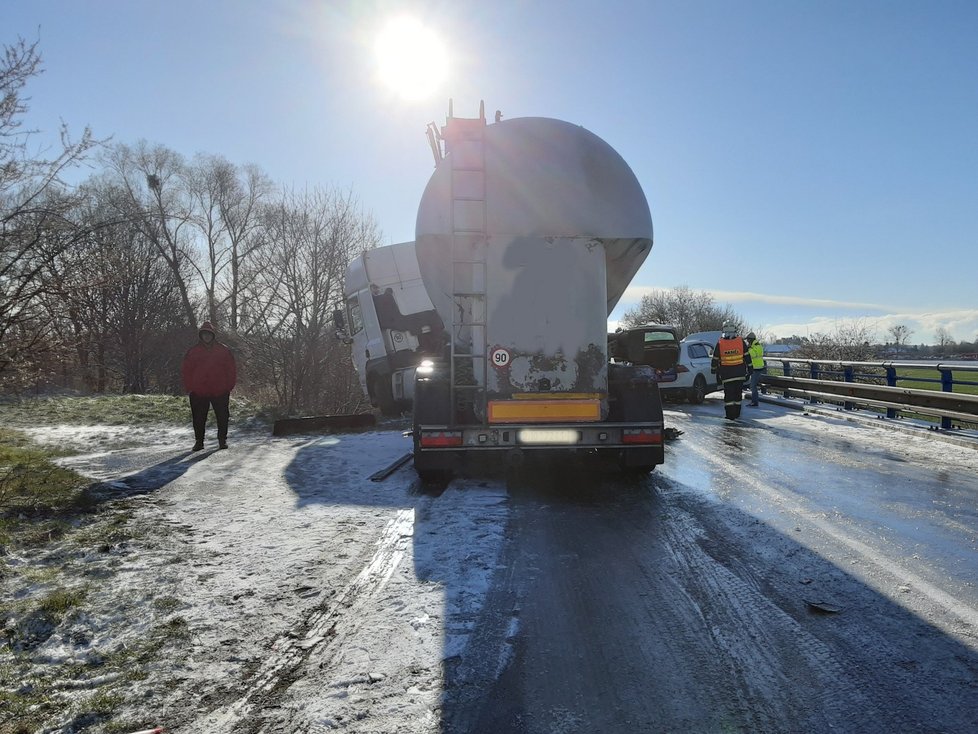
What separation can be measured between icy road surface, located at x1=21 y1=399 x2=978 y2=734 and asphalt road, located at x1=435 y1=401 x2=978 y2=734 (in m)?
0.01

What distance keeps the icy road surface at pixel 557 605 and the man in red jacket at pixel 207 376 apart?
2602mm

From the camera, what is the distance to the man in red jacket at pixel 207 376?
9219 millimetres

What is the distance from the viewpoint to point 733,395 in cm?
1304

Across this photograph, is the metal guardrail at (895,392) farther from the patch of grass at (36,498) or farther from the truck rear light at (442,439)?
the patch of grass at (36,498)

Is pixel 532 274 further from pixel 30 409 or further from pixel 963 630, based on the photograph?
pixel 30 409

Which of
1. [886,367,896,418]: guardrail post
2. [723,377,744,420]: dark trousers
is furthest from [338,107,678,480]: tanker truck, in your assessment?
[886,367,896,418]: guardrail post

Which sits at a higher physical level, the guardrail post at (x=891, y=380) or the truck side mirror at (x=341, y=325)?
the truck side mirror at (x=341, y=325)

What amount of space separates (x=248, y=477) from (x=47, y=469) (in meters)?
2.40

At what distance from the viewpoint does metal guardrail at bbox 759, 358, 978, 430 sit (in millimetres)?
10070

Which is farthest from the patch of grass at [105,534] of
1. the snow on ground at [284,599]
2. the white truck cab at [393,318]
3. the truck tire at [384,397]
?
the truck tire at [384,397]

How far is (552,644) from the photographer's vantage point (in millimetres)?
3158

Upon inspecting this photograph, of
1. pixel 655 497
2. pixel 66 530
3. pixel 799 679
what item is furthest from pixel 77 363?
pixel 799 679

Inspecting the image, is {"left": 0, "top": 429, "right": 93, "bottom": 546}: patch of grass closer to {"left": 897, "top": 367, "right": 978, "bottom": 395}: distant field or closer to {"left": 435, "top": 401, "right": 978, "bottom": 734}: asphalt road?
{"left": 435, "top": 401, "right": 978, "bottom": 734}: asphalt road

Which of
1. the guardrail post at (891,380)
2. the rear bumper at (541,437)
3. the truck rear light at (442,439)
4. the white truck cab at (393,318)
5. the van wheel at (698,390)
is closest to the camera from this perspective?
the rear bumper at (541,437)
